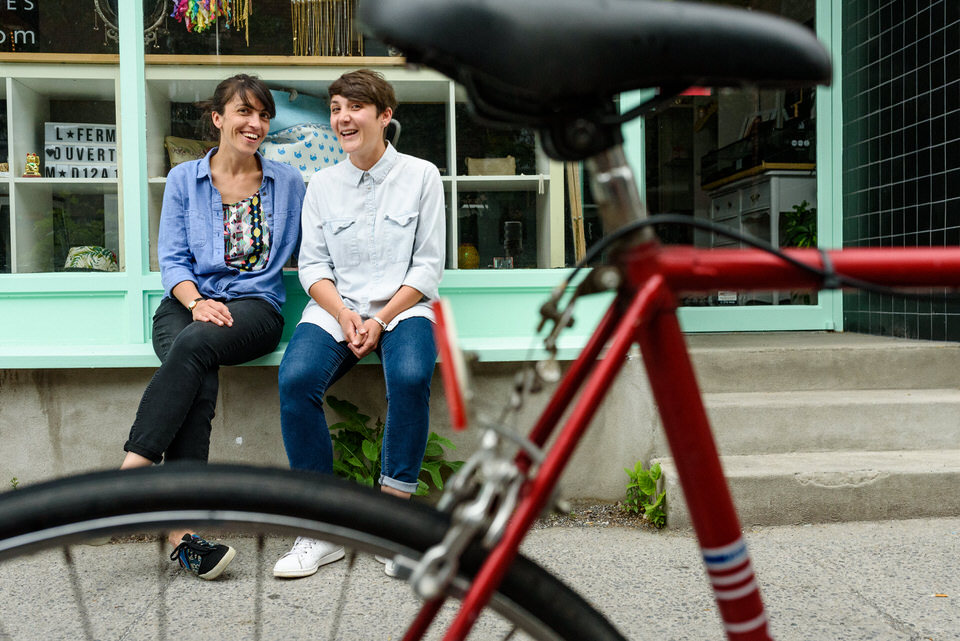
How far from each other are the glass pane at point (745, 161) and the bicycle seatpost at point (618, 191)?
361 centimetres

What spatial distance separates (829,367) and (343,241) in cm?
219

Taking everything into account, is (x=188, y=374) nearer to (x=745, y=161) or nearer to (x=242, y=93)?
(x=242, y=93)

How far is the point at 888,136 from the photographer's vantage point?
407 centimetres

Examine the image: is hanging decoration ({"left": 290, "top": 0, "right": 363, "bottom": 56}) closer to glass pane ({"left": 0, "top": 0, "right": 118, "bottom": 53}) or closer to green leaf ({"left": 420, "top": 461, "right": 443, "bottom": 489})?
glass pane ({"left": 0, "top": 0, "right": 118, "bottom": 53})

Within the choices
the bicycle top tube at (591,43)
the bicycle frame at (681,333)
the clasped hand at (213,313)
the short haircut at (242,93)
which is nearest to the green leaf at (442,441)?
the clasped hand at (213,313)

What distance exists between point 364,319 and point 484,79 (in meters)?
2.06

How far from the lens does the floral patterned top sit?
9.50 feet

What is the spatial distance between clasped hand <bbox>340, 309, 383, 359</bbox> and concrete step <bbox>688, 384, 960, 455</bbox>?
140 cm

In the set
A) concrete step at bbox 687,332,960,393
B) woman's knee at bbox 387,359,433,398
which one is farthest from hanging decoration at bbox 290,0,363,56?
concrete step at bbox 687,332,960,393

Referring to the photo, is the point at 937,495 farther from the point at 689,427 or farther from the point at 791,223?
the point at 689,427

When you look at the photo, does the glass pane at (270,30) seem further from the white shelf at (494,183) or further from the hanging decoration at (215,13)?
the white shelf at (494,183)

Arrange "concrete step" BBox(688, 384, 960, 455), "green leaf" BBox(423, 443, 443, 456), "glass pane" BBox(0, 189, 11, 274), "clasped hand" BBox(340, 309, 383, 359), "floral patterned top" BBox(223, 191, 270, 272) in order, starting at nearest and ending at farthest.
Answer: "clasped hand" BBox(340, 309, 383, 359), "floral patterned top" BBox(223, 191, 270, 272), "green leaf" BBox(423, 443, 443, 456), "concrete step" BBox(688, 384, 960, 455), "glass pane" BBox(0, 189, 11, 274)

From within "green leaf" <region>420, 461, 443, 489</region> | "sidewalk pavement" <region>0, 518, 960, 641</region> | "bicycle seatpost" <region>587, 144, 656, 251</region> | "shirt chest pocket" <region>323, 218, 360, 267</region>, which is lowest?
"sidewalk pavement" <region>0, 518, 960, 641</region>

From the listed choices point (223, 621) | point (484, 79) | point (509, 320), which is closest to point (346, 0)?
Answer: point (509, 320)
